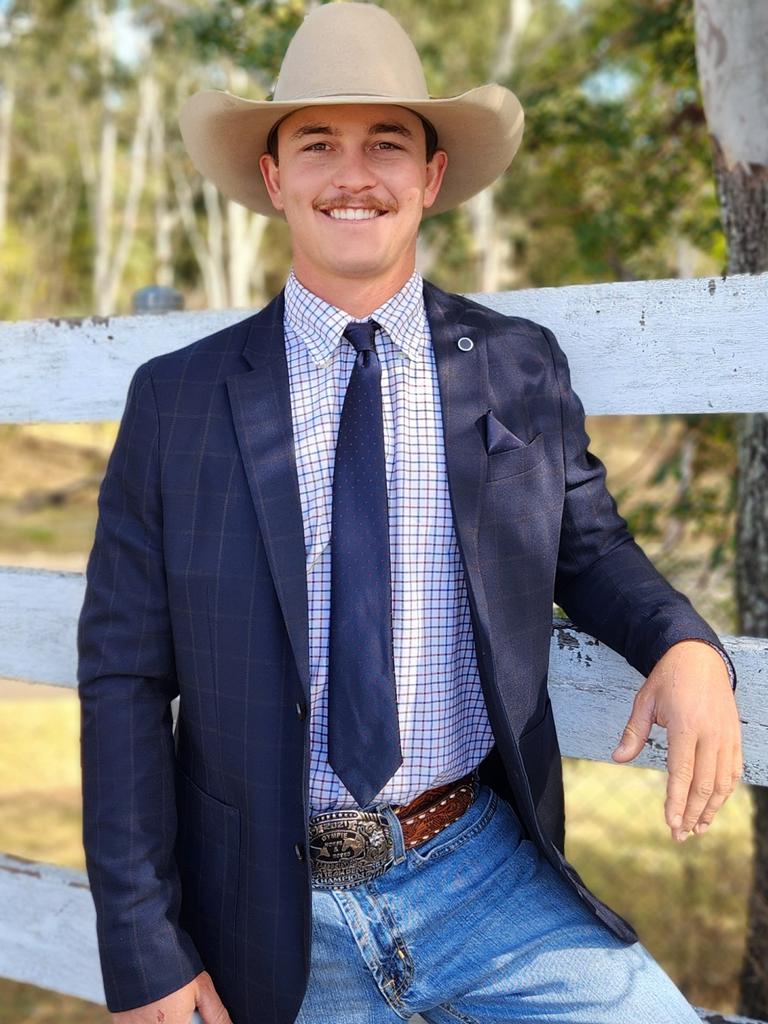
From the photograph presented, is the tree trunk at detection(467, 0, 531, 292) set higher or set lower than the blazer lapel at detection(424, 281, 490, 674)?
higher

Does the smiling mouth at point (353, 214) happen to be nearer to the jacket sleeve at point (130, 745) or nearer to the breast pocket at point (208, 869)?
the jacket sleeve at point (130, 745)

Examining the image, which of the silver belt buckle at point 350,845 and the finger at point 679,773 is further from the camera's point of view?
the silver belt buckle at point 350,845

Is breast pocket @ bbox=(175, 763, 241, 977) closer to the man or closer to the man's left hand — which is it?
the man

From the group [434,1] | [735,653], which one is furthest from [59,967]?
[434,1]

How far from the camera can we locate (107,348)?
7.85ft

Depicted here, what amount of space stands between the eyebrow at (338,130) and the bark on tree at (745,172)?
3.02 ft

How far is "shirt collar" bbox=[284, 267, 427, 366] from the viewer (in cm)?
192

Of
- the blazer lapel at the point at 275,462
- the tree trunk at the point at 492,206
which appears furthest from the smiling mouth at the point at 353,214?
the tree trunk at the point at 492,206

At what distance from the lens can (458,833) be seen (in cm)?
189

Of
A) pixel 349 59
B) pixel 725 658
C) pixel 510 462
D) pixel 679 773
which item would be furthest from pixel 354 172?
pixel 679 773

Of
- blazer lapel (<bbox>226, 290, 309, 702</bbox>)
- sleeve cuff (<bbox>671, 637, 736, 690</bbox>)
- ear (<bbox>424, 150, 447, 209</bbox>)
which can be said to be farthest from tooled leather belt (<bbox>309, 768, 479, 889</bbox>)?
ear (<bbox>424, 150, 447, 209</bbox>)

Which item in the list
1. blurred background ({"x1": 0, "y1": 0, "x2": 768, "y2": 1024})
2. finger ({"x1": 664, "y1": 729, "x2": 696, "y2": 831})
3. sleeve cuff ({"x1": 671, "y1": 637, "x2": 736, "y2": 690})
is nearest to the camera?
finger ({"x1": 664, "y1": 729, "x2": 696, "y2": 831})

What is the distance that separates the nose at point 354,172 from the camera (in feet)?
6.21

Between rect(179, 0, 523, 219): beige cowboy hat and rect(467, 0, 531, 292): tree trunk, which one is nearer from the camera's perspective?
rect(179, 0, 523, 219): beige cowboy hat
